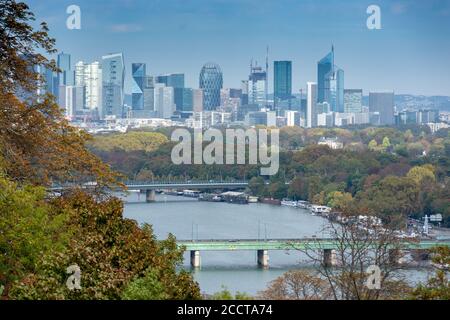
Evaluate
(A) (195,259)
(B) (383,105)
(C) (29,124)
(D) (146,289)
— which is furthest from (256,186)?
(D) (146,289)

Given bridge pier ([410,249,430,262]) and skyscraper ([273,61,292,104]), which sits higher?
skyscraper ([273,61,292,104])

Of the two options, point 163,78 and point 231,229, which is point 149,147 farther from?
Result: point 231,229

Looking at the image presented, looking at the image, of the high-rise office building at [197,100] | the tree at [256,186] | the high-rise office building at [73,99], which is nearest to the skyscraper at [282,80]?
the high-rise office building at [197,100]

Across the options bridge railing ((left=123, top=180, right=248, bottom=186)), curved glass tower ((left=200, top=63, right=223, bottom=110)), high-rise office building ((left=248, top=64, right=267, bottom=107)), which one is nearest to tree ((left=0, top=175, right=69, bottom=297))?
curved glass tower ((left=200, top=63, right=223, bottom=110))

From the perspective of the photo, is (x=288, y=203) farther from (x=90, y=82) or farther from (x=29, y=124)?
(x=29, y=124)

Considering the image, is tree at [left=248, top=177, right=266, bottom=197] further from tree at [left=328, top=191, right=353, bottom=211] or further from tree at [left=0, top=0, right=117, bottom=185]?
tree at [left=0, top=0, right=117, bottom=185]
